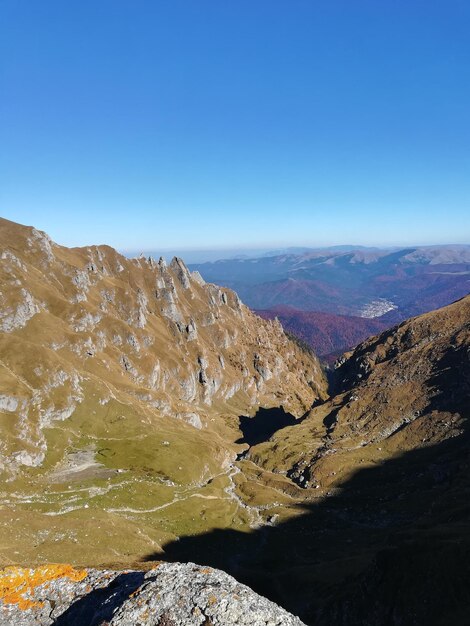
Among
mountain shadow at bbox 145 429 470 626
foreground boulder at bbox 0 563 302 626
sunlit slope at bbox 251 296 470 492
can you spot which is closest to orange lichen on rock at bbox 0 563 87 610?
foreground boulder at bbox 0 563 302 626

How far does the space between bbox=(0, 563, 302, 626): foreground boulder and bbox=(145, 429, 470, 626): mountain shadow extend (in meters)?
30.7

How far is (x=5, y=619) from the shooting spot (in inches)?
1123

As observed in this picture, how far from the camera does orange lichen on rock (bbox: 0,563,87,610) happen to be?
29.6 metres

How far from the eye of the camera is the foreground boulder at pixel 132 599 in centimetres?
2466

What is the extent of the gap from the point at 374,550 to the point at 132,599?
81.2 metres

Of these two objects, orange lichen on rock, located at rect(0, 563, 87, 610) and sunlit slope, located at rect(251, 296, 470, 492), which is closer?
orange lichen on rock, located at rect(0, 563, 87, 610)

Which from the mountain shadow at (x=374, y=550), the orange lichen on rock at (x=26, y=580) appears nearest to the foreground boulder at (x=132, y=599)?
the orange lichen on rock at (x=26, y=580)

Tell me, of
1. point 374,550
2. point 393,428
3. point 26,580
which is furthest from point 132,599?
point 393,428

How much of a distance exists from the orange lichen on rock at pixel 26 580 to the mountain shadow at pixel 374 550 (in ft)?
126

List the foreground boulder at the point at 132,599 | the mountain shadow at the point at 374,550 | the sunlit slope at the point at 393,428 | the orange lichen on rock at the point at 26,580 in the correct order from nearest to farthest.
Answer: the foreground boulder at the point at 132,599 < the orange lichen on rock at the point at 26,580 < the mountain shadow at the point at 374,550 < the sunlit slope at the point at 393,428

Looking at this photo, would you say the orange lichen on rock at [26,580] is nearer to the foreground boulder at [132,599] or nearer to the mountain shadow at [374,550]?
the foreground boulder at [132,599]

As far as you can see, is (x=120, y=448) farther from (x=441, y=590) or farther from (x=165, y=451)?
(x=441, y=590)

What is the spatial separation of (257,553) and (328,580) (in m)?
44.7

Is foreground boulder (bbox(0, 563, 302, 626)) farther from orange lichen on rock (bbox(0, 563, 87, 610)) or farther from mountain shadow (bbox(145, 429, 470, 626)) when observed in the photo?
mountain shadow (bbox(145, 429, 470, 626))
